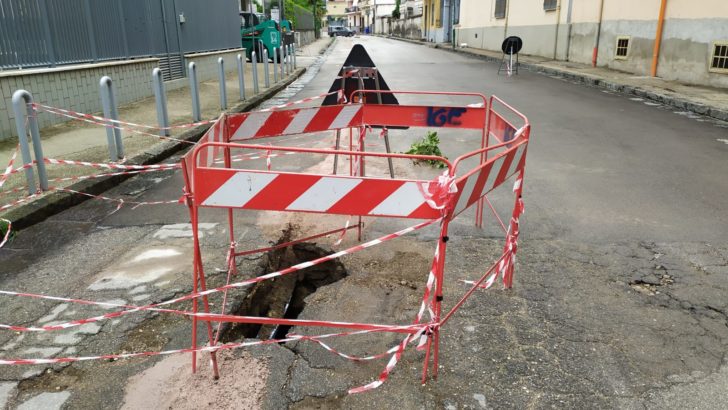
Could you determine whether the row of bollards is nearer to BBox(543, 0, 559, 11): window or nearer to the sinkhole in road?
the sinkhole in road

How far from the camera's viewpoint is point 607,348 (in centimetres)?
328

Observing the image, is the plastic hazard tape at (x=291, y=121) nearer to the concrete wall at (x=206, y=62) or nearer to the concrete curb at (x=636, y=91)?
the concrete curb at (x=636, y=91)

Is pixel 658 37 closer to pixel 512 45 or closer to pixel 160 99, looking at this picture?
pixel 512 45

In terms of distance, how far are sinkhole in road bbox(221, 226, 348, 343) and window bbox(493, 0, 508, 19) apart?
28.0 metres

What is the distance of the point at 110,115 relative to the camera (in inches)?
275

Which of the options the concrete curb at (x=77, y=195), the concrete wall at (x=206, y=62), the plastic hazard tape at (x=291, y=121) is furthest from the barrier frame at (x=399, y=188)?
the concrete wall at (x=206, y=62)

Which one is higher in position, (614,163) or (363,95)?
(363,95)

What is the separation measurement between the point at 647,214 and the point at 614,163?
214cm

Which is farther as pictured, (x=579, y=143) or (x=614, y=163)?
(x=579, y=143)

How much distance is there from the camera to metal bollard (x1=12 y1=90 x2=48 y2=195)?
5.50 meters

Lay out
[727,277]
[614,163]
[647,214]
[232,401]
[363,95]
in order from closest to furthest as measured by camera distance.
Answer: [232,401] < [727,277] < [647,214] < [363,95] < [614,163]

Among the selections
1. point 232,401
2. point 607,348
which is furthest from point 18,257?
point 607,348

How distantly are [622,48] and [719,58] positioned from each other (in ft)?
15.4

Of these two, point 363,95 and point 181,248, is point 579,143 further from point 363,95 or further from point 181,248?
point 181,248
